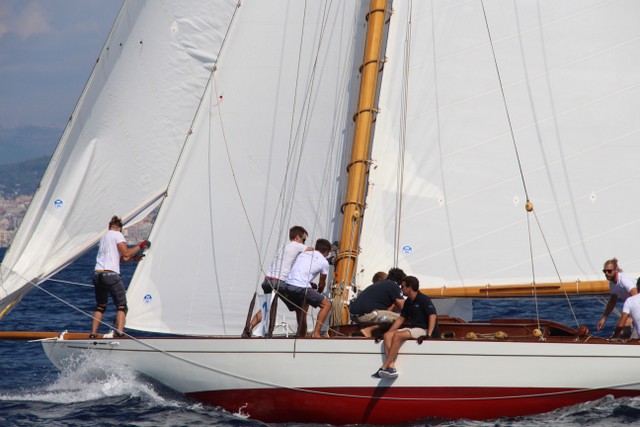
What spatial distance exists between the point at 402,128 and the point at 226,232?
113 inches

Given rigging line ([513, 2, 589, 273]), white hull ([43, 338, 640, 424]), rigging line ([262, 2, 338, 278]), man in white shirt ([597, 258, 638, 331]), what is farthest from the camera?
rigging line ([262, 2, 338, 278])

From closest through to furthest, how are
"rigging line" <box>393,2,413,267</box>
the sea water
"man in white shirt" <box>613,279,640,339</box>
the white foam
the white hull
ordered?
1. the white hull
2. the sea water
3. "man in white shirt" <box>613,279,640,339</box>
4. the white foam
5. "rigging line" <box>393,2,413,267</box>

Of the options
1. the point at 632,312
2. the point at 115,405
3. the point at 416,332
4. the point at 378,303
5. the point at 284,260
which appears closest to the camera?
the point at 416,332

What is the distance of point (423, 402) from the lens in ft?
45.8

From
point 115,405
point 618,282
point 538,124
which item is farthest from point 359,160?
point 115,405

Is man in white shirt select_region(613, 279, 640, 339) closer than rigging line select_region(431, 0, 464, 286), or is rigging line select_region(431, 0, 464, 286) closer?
A: man in white shirt select_region(613, 279, 640, 339)

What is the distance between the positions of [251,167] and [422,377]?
175 inches

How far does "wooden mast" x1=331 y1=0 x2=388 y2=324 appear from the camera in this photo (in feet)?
51.7

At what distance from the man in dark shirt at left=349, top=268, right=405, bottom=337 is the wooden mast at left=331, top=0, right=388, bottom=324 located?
37.0 inches

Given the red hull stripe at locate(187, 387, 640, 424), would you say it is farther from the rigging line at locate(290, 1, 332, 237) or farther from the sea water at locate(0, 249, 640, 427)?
the rigging line at locate(290, 1, 332, 237)

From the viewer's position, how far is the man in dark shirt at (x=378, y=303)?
14.4 metres

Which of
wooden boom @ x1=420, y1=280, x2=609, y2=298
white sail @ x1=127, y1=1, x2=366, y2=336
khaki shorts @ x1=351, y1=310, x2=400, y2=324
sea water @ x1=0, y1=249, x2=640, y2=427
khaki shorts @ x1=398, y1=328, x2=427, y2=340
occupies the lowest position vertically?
sea water @ x1=0, y1=249, x2=640, y2=427

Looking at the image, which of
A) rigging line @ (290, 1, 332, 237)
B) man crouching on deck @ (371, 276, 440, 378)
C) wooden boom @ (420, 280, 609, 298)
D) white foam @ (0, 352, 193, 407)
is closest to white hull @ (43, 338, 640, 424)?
man crouching on deck @ (371, 276, 440, 378)

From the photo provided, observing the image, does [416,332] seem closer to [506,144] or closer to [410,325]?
[410,325]
